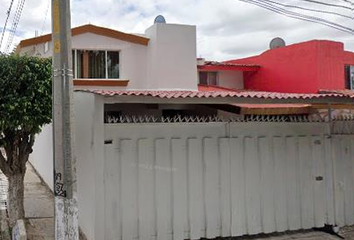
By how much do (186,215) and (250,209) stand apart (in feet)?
3.70

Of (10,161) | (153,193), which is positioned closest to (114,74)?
(10,161)

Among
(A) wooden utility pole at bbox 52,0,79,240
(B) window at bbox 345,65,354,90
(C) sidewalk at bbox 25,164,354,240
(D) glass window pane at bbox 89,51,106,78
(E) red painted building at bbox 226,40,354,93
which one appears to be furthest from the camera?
(B) window at bbox 345,65,354,90

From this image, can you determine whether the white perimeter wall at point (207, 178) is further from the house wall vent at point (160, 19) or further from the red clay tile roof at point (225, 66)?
the red clay tile roof at point (225, 66)

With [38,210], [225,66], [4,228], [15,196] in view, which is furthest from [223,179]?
[225,66]

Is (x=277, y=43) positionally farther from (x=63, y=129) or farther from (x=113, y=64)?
(x=63, y=129)

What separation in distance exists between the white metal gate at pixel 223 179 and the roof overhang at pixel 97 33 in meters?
8.65

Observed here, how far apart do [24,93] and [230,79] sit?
13.2 meters

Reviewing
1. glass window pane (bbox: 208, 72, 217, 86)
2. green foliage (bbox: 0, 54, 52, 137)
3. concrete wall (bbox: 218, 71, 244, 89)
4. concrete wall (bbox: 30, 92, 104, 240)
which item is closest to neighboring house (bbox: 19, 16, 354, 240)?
concrete wall (bbox: 30, 92, 104, 240)

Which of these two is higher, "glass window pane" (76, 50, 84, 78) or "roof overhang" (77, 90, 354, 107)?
"glass window pane" (76, 50, 84, 78)

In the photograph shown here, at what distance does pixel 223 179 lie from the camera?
671cm

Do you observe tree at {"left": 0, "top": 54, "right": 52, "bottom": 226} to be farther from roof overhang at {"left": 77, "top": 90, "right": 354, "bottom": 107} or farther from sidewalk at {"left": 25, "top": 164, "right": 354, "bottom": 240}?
sidewalk at {"left": 25, "top": 164, "right": 354, "bottom": 240}

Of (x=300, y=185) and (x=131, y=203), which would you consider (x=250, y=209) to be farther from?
(x=131, y=203)

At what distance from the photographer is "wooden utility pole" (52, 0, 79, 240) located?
4383mm

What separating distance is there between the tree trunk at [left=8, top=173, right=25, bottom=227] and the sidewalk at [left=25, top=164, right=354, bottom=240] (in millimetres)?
332
